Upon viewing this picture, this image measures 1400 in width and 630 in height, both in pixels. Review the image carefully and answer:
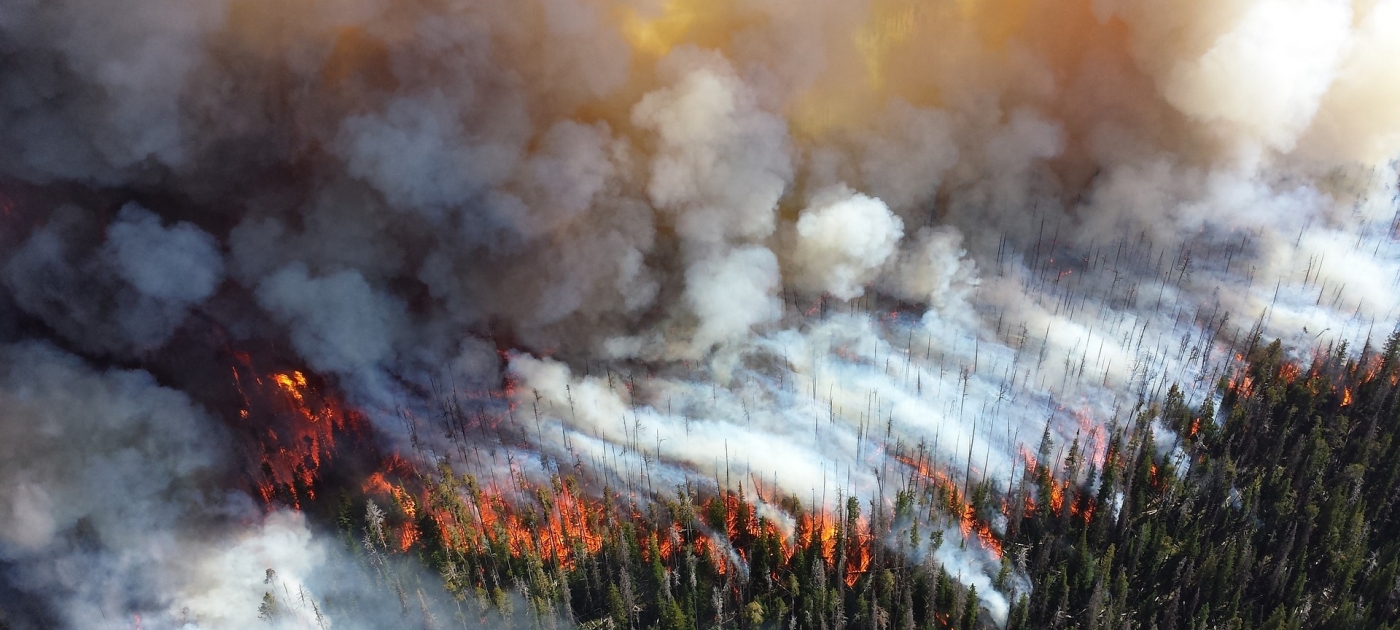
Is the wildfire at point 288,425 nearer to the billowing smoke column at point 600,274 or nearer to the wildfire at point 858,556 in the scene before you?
the billowing smoke column at point 600,274

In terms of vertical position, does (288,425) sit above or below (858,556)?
below

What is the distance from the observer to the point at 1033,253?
203ft

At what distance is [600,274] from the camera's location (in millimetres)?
49094

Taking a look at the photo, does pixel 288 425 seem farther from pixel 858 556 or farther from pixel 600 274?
pixel 858 556

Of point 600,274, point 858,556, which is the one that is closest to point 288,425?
point 600,274

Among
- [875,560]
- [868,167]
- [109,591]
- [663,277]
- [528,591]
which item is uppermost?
[868,167]

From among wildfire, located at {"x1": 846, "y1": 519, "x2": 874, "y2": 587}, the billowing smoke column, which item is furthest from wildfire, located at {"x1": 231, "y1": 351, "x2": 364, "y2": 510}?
wildfire, located at {"x1": 846, "y1": 519, "x2": 874, "y2": 587}

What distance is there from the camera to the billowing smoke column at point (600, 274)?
42.3m

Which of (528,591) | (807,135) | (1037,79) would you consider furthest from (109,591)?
(1037,79)

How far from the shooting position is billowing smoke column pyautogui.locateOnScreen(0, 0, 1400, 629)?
42.3 metres

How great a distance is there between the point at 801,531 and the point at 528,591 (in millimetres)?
12941

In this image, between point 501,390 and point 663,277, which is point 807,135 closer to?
point 663,277

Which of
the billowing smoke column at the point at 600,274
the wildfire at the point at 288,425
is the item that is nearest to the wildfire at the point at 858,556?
the billowing smoke column at the point at 600,274

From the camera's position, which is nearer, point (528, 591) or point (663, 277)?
point (528, 591)
